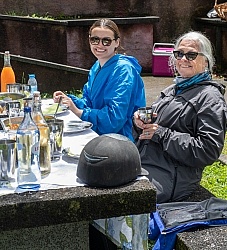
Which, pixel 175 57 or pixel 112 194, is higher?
pixel 175 57

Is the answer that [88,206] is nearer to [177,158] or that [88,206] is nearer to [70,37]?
[177,158]

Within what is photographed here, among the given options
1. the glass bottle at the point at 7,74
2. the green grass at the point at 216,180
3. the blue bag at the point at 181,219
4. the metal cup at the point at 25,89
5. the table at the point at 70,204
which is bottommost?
the green grass at the point at 216,180

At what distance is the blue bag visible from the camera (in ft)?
9.99

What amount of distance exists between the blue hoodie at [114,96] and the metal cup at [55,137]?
3.30 ft

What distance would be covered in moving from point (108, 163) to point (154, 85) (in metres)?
6.51

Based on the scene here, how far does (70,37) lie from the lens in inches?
352

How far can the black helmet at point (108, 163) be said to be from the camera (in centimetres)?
226

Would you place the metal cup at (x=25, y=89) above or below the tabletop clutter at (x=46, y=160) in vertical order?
above

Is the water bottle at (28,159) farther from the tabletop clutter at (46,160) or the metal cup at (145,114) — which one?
the metal cup at (145,114)

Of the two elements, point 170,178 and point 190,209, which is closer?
point 190,209

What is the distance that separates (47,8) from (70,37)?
1.39 meters

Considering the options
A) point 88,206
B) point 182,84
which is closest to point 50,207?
point 88,206

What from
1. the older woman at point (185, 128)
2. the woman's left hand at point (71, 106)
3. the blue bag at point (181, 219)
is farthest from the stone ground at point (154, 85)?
the blue bag at point (181, 219)

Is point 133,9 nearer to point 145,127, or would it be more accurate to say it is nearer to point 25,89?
point 25,89
